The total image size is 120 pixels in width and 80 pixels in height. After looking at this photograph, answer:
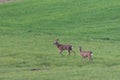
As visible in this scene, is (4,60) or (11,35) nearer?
(4,60)

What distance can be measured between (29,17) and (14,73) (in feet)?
73.6

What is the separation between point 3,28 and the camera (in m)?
40.1

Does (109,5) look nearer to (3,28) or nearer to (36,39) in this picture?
(3,28)

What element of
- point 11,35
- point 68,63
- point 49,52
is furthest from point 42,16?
point 68,63

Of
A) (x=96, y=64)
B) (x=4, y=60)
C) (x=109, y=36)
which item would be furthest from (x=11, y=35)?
(x=96, y=64)

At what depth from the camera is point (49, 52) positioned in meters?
28.6

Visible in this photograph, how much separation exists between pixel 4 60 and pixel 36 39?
7.98 meters

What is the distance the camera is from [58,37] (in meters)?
35.2

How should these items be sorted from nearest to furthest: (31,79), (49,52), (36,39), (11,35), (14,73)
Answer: (31,79) → (14,73) → (49,52) → (36,39) → (11,35)

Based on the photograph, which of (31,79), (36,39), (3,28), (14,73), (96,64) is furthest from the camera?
(3,28)

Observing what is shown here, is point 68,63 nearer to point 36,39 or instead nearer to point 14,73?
point 14,73

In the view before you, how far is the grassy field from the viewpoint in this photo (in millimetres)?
22547

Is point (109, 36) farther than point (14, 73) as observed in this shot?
Yes

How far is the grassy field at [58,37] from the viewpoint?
22547 mm
